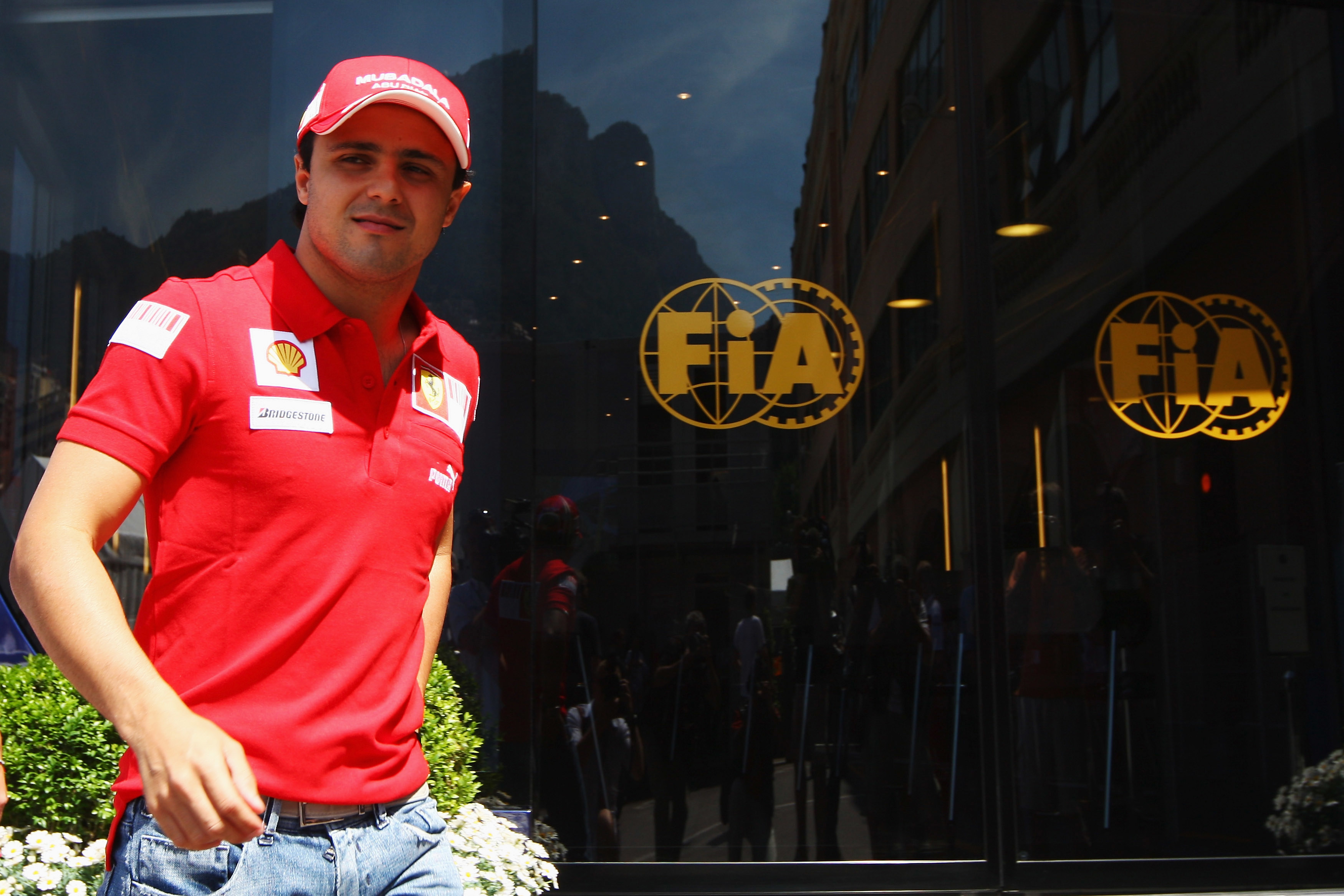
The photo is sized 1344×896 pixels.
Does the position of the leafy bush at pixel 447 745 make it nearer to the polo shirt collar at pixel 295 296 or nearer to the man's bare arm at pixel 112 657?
the polo shirt collar at pixel 295 296

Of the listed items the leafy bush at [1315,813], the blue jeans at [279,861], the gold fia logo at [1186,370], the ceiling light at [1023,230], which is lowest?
the leafy bush at [1315,813]

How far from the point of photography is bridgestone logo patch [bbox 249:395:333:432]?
1.42 m

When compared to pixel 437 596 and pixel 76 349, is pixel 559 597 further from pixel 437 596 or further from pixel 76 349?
pixel 437 596

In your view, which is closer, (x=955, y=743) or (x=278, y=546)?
(x=278, y=546)

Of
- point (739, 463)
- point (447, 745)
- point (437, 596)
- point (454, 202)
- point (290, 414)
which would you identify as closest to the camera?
point (290, 414)

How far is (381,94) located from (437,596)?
818 millimetres

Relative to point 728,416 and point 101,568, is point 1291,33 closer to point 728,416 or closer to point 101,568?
point 728,416

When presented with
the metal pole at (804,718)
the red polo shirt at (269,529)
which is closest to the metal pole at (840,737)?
the metal pole at (804,718)

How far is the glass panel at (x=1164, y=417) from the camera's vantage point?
442cm

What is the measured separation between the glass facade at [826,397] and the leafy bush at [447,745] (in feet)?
1.19

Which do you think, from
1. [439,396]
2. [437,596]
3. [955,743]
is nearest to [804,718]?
[955,743]

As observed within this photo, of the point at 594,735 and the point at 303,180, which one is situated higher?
the point at 303,180

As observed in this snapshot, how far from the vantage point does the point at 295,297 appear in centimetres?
154

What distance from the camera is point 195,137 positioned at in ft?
14.7
